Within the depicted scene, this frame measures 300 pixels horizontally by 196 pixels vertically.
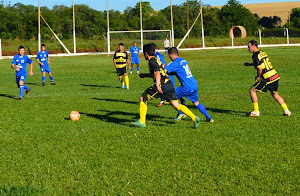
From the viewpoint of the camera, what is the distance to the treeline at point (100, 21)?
2596 inches

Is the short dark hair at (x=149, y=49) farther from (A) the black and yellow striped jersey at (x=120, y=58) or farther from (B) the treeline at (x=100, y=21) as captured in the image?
(B) the treeline at (x=100, y=21)

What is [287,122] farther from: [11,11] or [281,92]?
[11,11]

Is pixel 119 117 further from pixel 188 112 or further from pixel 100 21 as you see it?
pixel 100 21

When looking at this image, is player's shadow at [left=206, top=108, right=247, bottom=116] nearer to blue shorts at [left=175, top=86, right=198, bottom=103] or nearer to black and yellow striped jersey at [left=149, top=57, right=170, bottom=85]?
blue shorts at [left=175, top=86, right=198, bottom=103]

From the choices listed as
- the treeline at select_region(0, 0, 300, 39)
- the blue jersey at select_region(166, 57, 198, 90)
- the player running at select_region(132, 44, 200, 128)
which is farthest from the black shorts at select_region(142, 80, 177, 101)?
the treeline at select_region(0, 0, 300, 39)

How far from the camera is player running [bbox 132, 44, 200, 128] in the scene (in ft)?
30.6

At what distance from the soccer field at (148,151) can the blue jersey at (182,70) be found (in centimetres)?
91

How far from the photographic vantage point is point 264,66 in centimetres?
1085

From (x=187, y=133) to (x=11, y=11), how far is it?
66.9 m

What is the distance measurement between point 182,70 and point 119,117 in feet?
8.02

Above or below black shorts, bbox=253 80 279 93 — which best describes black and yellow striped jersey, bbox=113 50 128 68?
above

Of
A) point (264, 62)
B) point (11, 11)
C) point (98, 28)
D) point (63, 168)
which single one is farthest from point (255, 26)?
point (63, 168)

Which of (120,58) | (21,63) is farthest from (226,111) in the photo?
(120,58)

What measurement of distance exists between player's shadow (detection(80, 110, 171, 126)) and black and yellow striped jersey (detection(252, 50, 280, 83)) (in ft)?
8.35
